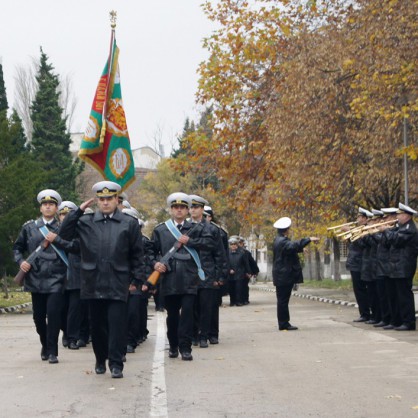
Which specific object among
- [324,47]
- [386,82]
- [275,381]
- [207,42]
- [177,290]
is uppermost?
[207,42]

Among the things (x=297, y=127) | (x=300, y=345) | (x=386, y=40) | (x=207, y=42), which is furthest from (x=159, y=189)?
(x=300, y=345)

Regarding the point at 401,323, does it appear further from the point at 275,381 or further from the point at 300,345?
the point at 275,381

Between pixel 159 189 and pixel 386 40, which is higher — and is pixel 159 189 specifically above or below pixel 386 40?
above

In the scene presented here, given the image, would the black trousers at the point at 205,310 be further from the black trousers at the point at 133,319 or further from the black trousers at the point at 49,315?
the black trousers at the point at 49,315

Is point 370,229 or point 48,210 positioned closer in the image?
point 48,210

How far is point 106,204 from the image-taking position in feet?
34.3

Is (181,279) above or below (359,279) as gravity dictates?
below

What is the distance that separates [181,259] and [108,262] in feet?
6.65

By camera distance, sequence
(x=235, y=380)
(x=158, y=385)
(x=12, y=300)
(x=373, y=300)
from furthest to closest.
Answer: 1. (x=12, y=300)
2. (x=373, y=300)
3. (x=235, y=380)
4. (x=158, y=385)

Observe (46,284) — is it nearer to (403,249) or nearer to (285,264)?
(285,264)

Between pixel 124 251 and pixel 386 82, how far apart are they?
10710 millimetres

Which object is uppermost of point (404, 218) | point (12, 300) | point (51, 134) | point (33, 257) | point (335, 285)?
point (51, 134)

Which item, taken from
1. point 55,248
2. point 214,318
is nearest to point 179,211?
point 55,248

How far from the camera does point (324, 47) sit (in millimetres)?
25703
